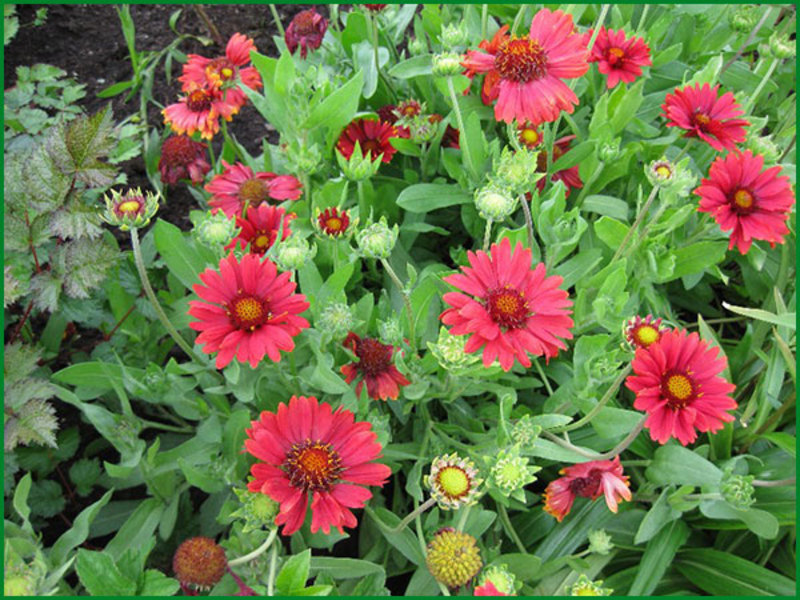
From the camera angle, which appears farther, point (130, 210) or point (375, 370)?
point (375, 370)

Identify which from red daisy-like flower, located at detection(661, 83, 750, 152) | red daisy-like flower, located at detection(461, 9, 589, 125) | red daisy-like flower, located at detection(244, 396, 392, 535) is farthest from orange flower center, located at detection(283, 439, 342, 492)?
red daisy-like flower, located at detection(661, 83, 750, 152)

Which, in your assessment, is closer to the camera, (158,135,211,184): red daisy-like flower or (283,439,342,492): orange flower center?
(283,439,342,492): orange flower center

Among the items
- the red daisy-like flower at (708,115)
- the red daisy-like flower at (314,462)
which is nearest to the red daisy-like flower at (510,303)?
the red daisy-like flower at (314,462)

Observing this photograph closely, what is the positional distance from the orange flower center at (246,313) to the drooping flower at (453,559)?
41 cm

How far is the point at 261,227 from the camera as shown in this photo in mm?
1335

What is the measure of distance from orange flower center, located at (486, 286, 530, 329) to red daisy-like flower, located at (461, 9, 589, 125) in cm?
33

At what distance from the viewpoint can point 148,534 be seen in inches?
47.9

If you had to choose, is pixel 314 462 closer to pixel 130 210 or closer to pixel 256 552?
pixel 256 552

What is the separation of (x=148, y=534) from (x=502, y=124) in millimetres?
1130

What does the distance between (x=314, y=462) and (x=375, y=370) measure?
0.75 ft

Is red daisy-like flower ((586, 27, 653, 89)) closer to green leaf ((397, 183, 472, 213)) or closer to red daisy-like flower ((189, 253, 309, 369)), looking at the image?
green leaf ((397, 183, 472, 213))

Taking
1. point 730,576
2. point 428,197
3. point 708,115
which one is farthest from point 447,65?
point 730,576

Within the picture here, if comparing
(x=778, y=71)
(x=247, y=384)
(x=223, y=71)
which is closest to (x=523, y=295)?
(x=247, y=384)

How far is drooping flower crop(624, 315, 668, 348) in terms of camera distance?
1.09 meters
